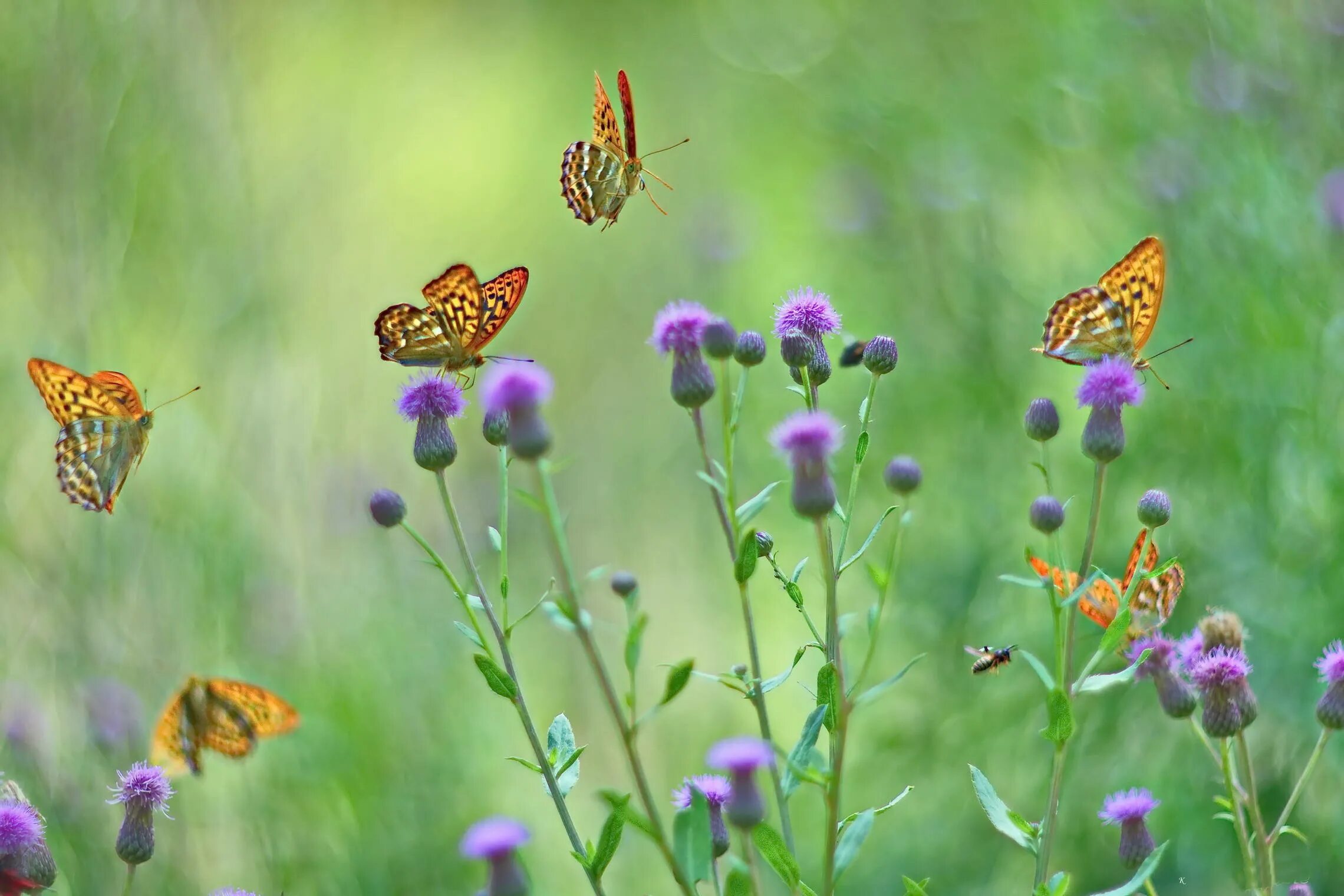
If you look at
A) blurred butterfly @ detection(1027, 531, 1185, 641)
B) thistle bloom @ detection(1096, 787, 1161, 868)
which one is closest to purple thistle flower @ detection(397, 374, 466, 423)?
blurred butterfly @ detection(1027, 531, 1185, 641)

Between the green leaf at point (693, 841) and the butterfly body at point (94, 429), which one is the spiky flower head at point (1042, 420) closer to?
the green leaf at point (693, 841)

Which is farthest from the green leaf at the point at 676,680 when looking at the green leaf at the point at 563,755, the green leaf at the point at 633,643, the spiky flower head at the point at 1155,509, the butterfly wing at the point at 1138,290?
the butterfly wing at the point at 1138,290

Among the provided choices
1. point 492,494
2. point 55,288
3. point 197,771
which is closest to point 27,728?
point 197,771

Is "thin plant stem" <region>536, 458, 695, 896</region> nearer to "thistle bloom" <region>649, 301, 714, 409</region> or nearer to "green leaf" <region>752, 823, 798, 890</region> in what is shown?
"green leaf" <region>752, 823, 798, 890</region>

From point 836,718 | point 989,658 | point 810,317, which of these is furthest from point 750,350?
point 989,658

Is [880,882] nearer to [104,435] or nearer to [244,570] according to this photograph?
[244,570]

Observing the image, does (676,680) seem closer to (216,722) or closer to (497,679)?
(497,679)
